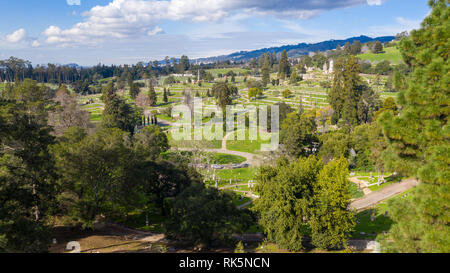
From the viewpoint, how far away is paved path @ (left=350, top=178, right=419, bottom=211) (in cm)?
3023

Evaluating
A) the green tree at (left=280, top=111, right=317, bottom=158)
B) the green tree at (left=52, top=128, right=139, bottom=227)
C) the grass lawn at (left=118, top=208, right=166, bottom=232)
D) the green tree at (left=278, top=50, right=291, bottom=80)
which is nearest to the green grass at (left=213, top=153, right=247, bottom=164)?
the green tree at (left=280, top=111, right=317, bottom=158)

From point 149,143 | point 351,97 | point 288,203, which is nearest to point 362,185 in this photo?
point 288,203

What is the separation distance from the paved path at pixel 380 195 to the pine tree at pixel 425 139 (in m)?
→ 20.8

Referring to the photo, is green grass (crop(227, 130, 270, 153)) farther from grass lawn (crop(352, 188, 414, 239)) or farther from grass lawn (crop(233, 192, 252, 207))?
grass lawn (crop(352, 188, 414, 239))

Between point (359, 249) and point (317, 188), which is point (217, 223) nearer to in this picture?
point (317, 188)

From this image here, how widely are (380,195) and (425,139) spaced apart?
2538 centimetres

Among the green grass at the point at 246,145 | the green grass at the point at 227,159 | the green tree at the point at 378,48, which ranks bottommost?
the green grass at the point at 227,159

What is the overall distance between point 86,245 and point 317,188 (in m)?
17.5

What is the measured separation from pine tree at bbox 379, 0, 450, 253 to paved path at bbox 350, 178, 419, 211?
20.8m

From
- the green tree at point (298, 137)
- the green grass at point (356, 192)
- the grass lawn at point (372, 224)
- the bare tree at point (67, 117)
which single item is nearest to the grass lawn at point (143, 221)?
the grass lawn at point (372, 224)

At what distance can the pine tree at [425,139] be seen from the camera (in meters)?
8.87

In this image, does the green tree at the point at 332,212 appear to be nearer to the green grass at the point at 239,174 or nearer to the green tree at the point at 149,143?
the green tree at the point at 149,143

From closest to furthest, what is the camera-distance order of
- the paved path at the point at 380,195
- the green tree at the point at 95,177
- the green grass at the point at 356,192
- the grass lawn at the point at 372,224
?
1. the green tree at the point at 95,177
2. the grass lawn at the point at 372,224
3. the paved path at the point at 380,195
4. the green grass at the point at 356,192
